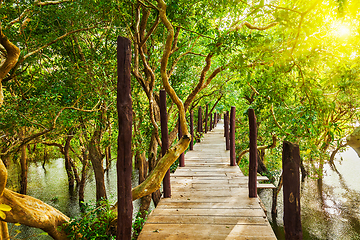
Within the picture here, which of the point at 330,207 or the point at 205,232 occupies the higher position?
the point at 205,232

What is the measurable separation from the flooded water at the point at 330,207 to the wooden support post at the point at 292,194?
453 inches

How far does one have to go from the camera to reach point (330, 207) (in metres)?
14.3

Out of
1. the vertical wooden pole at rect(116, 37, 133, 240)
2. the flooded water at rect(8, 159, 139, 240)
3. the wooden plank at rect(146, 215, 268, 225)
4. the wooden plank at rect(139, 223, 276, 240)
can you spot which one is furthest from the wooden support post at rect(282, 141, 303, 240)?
the flooded water at rect(8, 159, 139, 240)

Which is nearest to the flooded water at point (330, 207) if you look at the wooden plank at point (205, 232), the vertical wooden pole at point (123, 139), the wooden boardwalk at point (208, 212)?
the wooden boardwalk at point (208, 212)

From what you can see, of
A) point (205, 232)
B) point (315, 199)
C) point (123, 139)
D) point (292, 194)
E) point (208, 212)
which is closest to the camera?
point (292, 194)

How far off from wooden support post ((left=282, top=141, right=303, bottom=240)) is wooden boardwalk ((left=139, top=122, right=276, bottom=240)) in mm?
587

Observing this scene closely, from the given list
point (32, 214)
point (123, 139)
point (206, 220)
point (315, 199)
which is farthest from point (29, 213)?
point (315, 199)

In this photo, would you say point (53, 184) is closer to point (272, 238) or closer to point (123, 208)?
point (123, 208)

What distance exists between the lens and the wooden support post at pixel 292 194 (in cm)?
240

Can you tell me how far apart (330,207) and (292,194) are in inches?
611

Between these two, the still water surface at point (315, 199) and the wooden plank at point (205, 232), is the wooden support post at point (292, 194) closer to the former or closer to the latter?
the wooden plank at point (205, 232)

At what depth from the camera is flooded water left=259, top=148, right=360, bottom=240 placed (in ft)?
38.9

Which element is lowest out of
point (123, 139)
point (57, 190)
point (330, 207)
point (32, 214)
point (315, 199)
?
point (330, 207)

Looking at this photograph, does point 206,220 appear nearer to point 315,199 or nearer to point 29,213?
point 29,213
